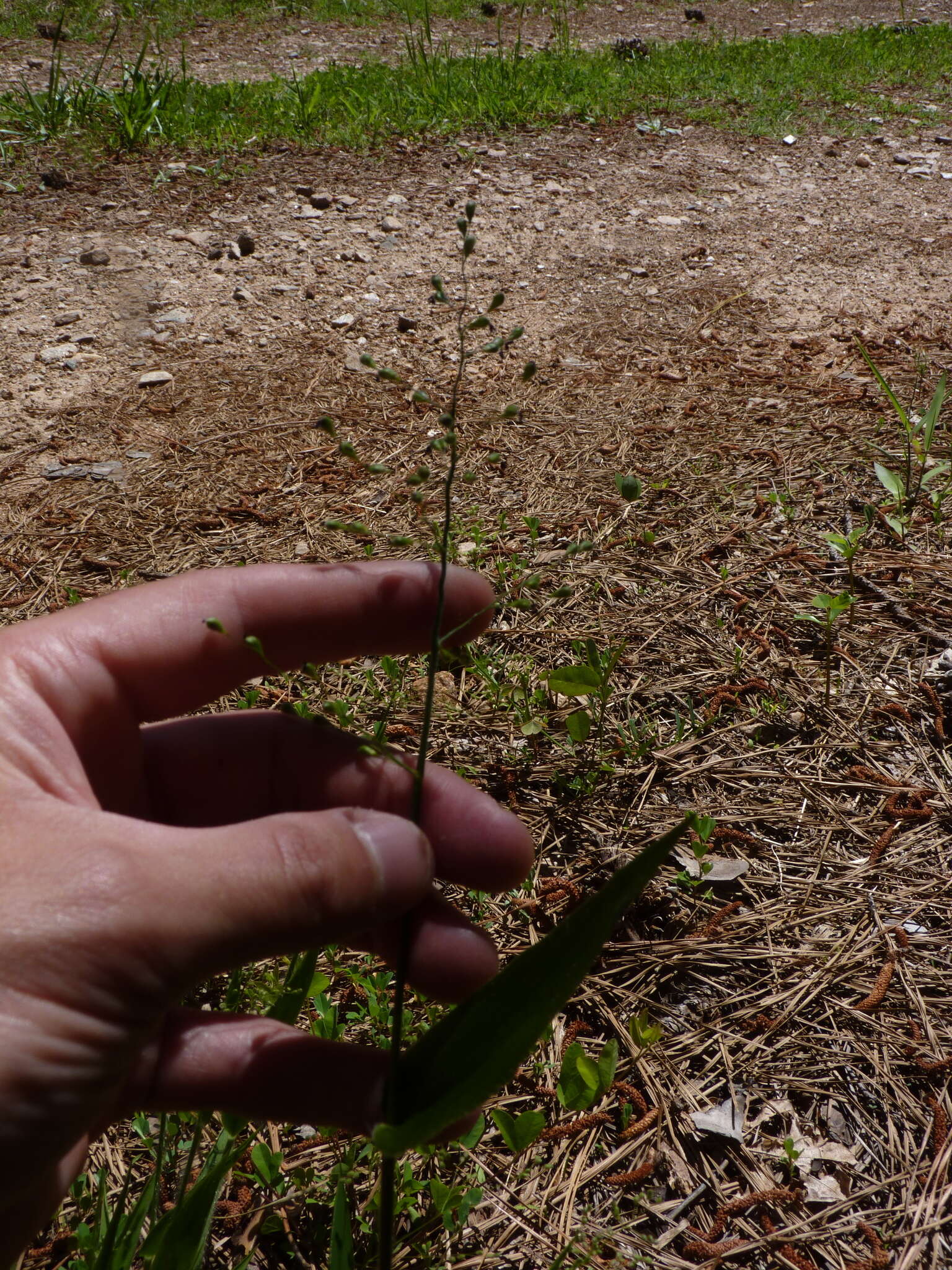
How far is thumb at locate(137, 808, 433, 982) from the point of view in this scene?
1071 millimetres

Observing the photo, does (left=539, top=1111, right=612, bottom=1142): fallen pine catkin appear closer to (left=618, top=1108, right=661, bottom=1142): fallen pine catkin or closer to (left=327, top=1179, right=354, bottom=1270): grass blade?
(left=618, top=1108, right=661, bottom=1142): fallen pine catkin

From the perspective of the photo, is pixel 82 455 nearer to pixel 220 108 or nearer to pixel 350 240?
pixel 350 240

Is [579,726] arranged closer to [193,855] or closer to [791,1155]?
[791,1155]

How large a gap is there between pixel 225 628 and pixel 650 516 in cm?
152

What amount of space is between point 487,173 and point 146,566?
147 inches

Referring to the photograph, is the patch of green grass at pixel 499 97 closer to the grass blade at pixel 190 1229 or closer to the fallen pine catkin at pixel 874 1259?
the grass blade at pixel 190 1229

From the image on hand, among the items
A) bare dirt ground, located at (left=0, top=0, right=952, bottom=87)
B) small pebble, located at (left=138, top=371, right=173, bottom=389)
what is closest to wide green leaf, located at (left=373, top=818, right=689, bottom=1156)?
small pebble, located at (left=138, top=371, right=173, bottom=389)

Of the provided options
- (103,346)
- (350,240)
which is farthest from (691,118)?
(103,346)

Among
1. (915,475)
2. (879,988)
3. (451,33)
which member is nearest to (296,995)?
(879,988)

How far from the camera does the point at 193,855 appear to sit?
1079mm

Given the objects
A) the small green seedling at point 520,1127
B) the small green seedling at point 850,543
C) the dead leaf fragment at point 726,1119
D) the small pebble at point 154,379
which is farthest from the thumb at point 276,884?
the small pebble at point 154,379

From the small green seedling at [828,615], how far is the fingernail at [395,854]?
122 centimetres

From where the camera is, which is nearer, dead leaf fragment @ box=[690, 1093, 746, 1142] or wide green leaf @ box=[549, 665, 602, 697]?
dead leaf fragment @ box=[690, 1093, 746, 1142]

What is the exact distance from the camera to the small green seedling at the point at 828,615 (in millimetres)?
2049
